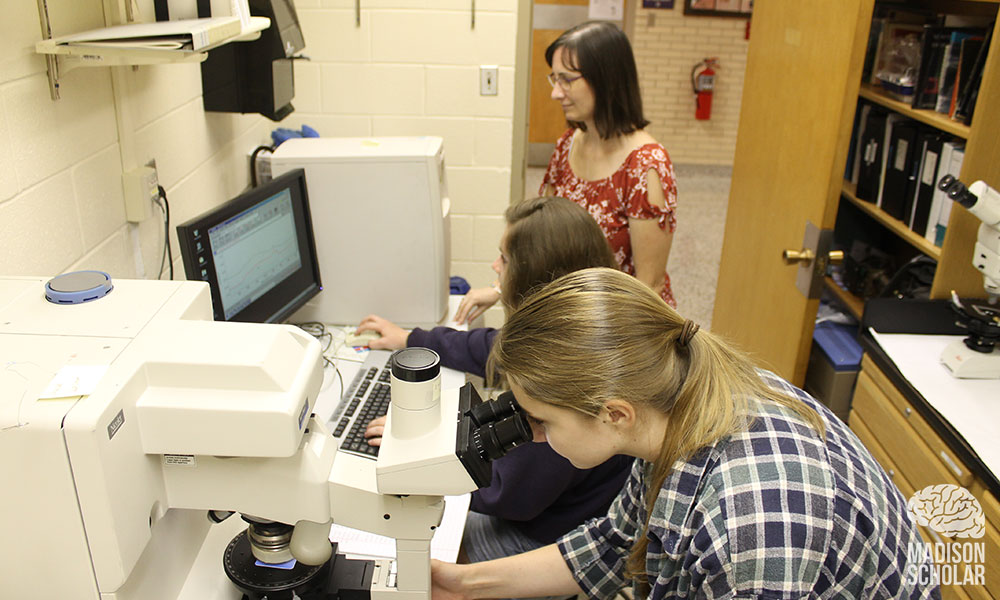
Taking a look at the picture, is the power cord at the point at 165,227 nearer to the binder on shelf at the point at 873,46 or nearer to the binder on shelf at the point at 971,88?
the binder on shelf at the point at 971,88

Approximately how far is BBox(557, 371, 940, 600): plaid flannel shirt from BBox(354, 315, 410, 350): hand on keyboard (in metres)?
1.11

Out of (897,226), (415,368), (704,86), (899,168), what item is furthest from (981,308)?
(704,86)

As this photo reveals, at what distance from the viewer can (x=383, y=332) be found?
211cm

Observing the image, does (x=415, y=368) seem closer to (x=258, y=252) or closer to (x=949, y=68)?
(x=258, y=252)

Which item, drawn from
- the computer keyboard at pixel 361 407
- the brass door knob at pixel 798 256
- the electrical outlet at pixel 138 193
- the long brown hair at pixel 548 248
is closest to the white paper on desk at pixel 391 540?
the computer keyboard at pixel 361 407

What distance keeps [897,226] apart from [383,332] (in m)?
1.70

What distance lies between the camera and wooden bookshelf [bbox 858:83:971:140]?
209 cm

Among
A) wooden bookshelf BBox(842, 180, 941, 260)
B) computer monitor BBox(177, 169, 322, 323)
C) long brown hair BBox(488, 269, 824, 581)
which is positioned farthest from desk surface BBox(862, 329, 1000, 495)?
computer monitor BBox(177, 169, 322, 323)

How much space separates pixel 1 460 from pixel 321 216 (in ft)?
4.50

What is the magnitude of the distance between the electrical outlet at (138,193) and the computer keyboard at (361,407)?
0.61 metres

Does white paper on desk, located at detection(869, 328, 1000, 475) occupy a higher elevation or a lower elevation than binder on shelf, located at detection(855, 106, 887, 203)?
lower

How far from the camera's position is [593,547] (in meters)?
1.35

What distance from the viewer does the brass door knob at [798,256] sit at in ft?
7.76

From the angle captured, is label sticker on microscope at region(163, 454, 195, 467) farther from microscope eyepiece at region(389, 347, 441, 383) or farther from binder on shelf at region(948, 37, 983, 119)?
binder on shelf at region(948, 37, 983, 119)
